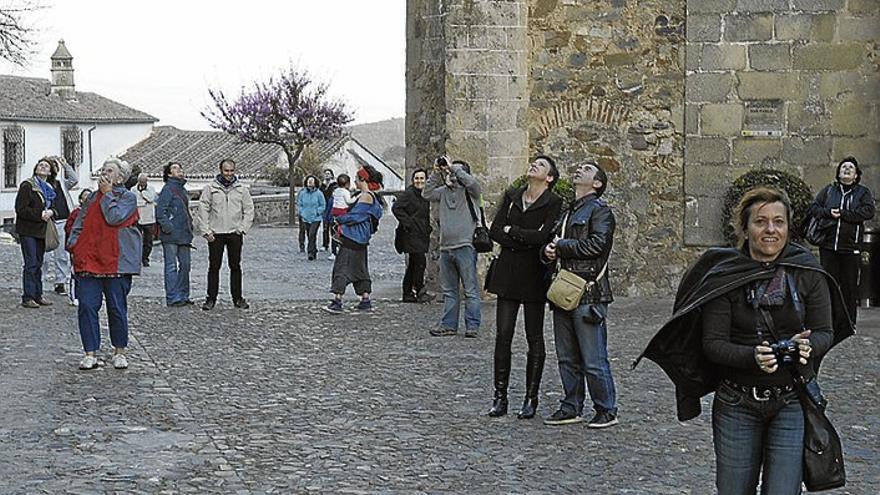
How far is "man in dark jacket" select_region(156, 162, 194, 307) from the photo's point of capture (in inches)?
641

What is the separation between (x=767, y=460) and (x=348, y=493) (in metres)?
2.55

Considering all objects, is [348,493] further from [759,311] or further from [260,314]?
[260,314]

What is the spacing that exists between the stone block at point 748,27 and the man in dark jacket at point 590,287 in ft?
25.2

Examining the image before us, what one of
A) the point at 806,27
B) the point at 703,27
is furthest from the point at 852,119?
the point at 703,27

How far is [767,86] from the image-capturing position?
15.9 m

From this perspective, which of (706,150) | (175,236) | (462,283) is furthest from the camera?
(175,236)

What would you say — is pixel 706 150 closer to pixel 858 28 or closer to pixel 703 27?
pixel 703 27

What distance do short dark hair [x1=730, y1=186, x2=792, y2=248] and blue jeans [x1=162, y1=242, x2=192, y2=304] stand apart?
1159 centimetres

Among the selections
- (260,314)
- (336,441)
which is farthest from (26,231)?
(336,441)

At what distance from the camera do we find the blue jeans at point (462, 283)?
1325cm

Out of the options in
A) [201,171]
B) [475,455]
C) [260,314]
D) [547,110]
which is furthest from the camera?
[201,171]

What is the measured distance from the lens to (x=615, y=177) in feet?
53.8

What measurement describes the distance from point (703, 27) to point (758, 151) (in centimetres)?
151

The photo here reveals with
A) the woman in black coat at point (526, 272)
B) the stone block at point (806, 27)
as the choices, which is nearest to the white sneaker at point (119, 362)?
the woman in black coat at point (526, 272)
